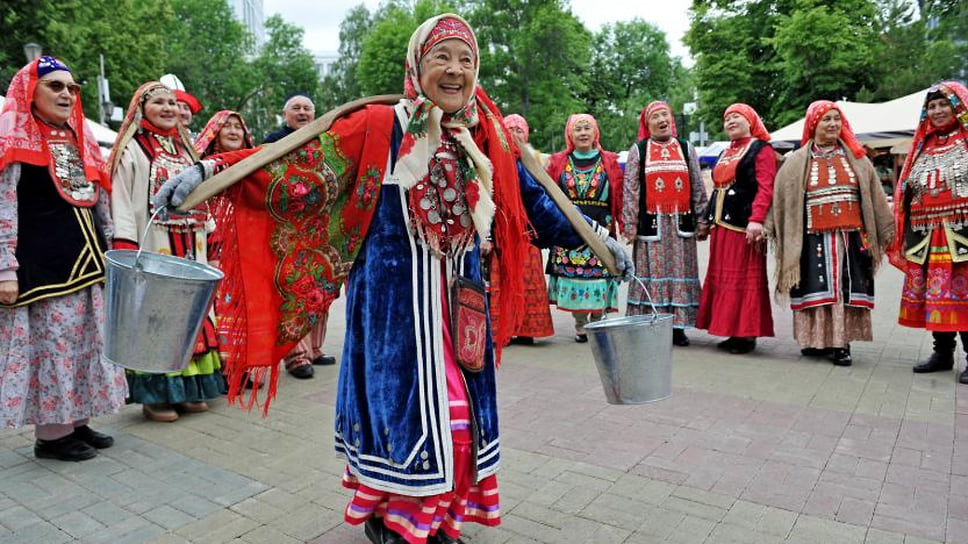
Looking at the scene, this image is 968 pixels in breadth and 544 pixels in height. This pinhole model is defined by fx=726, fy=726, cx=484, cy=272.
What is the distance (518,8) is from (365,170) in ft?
118

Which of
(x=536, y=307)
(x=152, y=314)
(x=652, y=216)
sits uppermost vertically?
(x=652, y=216)

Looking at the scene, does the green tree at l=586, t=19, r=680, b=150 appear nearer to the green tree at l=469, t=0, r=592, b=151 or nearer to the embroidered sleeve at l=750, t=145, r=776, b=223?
the green tree at l=469, t=0, r=592, b=151

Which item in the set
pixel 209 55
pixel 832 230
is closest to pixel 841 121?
pixel 832 230

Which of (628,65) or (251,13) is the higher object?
(251,13)

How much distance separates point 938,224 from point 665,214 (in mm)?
2262

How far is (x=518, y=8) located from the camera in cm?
3631

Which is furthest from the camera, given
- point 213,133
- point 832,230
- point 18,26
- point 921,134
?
point 18,26

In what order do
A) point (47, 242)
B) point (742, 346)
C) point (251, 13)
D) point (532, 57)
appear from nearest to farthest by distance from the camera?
point (47, 242), point (742, 346), point (532, 57), point (251, 13)

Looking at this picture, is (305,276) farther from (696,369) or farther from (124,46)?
(124,46)

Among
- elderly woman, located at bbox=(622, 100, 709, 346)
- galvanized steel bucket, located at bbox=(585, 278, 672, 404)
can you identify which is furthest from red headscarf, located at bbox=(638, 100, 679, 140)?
galvanized steel bucket, located at bbox=(585, 278, 672, 404)

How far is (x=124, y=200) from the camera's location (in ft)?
14.9

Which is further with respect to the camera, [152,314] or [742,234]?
[742,234]

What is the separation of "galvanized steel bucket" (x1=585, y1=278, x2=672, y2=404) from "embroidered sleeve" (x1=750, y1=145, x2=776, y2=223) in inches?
159

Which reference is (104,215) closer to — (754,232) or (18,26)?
(754,232)
